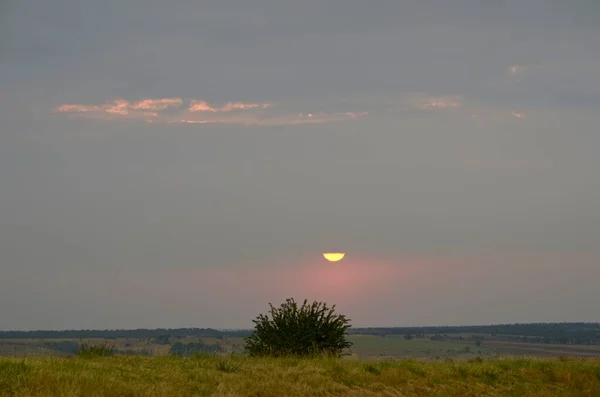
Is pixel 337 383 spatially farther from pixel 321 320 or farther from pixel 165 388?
pixel 321 320

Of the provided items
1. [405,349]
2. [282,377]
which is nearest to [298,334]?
[282,377]

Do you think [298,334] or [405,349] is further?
[405,349]

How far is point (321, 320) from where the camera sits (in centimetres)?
2966

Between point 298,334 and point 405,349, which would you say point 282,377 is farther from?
point 405,349

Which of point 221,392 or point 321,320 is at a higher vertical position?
point 321,320

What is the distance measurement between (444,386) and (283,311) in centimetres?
914

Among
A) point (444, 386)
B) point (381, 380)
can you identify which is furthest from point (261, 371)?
point (444, 386)

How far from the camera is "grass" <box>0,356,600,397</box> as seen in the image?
1602 centimetres

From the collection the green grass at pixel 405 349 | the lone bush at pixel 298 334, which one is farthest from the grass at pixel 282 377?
the green grass at pixel 405 349

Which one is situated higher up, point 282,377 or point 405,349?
point 405,349

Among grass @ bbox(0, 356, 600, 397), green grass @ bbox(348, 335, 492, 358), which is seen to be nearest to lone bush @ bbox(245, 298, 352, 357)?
grass @ bbox(0, 356, 600, 397)

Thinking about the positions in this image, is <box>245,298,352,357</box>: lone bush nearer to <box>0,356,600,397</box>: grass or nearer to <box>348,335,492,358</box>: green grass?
<box>0,356,600,397</box>: grass

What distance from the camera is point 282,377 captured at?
66.4 ft

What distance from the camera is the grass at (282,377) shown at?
16.0m
